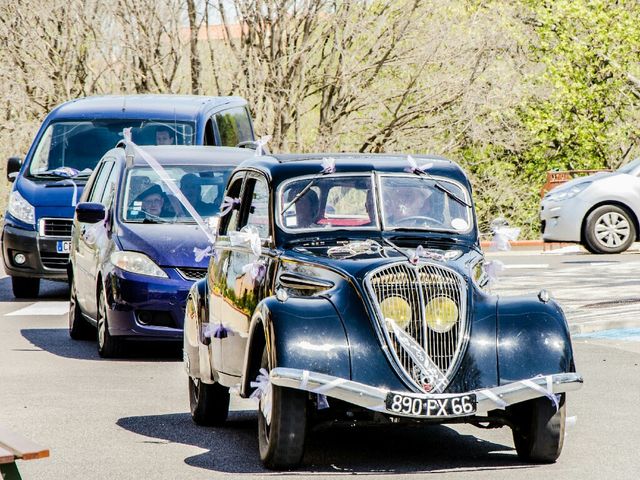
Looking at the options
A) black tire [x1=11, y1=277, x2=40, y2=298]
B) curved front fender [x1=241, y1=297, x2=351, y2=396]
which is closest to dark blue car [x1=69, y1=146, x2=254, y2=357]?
black tire [x1=11, y1=277, x2=40, y2=298]

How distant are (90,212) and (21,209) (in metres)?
5.30

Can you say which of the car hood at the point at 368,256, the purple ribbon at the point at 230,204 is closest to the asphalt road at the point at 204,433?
the car hood at the point at 368,256

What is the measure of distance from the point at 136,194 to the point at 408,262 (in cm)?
631

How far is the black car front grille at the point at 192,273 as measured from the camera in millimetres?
12938

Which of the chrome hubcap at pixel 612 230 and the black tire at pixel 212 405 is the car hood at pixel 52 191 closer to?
the black tire at pixel 212 405

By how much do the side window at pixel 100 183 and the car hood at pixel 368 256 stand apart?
6.48 meters

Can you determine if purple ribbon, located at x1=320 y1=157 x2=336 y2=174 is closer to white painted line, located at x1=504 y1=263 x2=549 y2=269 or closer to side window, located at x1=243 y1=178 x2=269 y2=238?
side window, located at x1=243 y1=178 x2=269 y2=238

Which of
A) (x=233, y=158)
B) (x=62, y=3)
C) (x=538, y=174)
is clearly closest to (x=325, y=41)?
(x=62, y=3)

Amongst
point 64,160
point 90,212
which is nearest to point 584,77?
point 64,160

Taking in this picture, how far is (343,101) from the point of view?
3262cm

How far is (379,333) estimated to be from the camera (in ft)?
25.1

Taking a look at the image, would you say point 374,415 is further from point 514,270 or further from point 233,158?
point 514,270

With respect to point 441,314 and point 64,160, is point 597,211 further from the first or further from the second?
point 441,314

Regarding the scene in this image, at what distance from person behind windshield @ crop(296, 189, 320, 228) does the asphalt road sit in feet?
4.18
